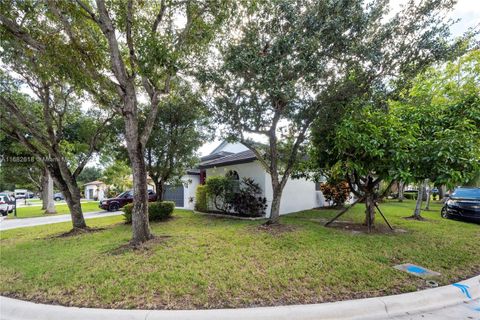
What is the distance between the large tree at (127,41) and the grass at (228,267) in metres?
1.50

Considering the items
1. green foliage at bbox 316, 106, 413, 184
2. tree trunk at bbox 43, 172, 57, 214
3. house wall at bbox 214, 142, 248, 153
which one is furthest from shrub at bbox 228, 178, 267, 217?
tree trunk at bbox 43, 172, 57, 214

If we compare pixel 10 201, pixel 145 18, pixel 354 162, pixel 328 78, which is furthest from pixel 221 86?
pixel 10 201

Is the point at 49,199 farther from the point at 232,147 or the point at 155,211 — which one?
the point at 232,147

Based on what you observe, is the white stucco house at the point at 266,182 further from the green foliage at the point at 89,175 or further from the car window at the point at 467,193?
the green foliage at the point at 89,175

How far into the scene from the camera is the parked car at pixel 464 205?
9.95 m

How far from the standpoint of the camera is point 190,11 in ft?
22.5

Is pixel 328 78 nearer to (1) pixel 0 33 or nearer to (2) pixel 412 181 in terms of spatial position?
(2) pixel 412 181

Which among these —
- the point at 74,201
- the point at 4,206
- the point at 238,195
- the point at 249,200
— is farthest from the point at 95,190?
the point at 249,200

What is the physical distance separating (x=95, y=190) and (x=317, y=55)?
134 feet

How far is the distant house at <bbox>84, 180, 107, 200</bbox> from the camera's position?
3555 cm

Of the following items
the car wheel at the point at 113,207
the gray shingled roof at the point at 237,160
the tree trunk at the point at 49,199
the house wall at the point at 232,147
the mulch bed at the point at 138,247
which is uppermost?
the house wall at the point at 232,147

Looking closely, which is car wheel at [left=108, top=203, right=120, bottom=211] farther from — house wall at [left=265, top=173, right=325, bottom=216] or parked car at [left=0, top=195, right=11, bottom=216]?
house wall at [left=265, top=173, right=325, bottom=216]

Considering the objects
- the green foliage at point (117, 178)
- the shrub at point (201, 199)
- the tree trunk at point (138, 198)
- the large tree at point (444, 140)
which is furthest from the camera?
the green foliage at point (117, 178)

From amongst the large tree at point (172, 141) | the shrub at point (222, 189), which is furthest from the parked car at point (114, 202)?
the shrub at point (222, 189)
